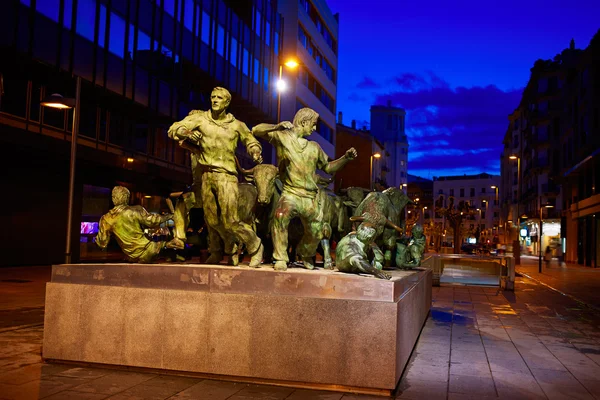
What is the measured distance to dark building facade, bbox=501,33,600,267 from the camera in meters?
40.6

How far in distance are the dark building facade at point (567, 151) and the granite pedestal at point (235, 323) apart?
33.7 meters

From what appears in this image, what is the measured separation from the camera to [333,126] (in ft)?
198

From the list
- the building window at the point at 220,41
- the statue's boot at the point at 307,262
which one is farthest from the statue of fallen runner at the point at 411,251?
the building window at the point at 220,41

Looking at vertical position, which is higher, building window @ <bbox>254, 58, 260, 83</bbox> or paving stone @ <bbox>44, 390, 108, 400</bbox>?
building window @ <bbox>254, 58, 260, 83</bbox>

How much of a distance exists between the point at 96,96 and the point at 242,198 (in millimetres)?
20636

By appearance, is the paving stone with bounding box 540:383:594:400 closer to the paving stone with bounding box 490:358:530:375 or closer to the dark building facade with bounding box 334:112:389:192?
the paving stone with bounding box 490:358:530:375

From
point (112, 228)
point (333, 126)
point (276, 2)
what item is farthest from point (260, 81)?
point (112, 228)

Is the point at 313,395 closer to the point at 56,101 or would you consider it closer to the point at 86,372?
the point at 86,372

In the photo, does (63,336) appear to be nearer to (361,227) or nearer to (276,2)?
(361,227)

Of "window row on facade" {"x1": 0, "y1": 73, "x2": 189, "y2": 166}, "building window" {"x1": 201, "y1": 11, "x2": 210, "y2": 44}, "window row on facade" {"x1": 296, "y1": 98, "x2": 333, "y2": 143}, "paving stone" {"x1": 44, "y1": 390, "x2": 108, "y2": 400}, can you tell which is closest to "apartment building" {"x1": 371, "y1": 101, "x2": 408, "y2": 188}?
"window row on facade" {"x1": 296, "y1": 98, "x2": 333, "y2": 143}

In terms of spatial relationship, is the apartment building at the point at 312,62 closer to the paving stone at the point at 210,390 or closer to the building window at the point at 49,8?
the building window at the point at 49,8

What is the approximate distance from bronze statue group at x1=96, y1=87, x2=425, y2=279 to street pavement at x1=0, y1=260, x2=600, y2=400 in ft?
4.83

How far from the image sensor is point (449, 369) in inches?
297

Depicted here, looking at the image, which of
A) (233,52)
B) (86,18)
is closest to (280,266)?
(86,18)
